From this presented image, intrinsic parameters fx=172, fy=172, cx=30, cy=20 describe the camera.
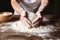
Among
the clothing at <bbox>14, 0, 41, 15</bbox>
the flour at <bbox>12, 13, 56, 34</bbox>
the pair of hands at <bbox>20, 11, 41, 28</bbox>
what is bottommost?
the flour at <bbox>12, 13, 56, 34</bbox>

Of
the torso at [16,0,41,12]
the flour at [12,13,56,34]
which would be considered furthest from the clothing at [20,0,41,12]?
the flour at [12,13,56,34]

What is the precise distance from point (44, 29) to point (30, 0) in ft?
0.94

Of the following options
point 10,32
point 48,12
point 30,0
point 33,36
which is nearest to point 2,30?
point 10,32

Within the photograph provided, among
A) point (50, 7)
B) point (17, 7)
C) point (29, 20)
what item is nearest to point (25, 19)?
point (29, 20)

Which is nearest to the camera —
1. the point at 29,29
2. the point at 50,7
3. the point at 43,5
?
the point at 29,29

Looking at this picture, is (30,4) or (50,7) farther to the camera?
(50,7)

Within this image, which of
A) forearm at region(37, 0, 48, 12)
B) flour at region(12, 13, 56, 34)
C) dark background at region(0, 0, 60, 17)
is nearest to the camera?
flour at region(12, 13, 56, 34)

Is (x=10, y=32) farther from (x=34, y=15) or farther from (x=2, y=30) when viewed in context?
(x=34, y=15)

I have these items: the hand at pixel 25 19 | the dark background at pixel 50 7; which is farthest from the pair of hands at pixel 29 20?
the dark background at pixel 50 7

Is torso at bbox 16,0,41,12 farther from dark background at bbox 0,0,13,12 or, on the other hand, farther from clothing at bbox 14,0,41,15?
dark background at bbox 0,0,13,12

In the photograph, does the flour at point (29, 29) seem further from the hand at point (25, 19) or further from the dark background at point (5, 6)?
the dark background at point (5, 6)

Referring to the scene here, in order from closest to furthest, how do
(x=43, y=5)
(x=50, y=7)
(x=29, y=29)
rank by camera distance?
(x=29, y=29) → (x=43, y=5) → (x=50, y=7)

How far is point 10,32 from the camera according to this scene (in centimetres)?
101

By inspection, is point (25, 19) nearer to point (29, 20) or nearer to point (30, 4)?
point (29, 20)
